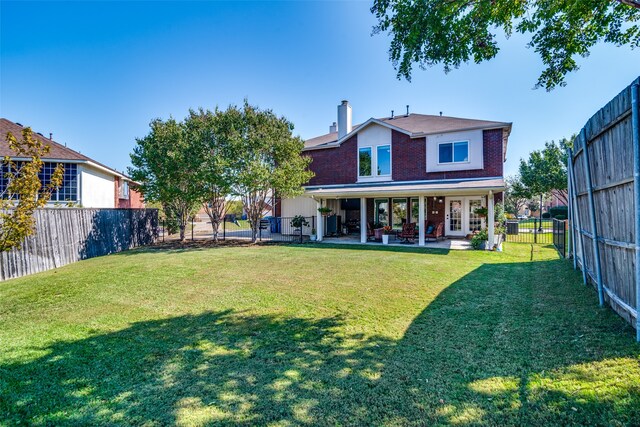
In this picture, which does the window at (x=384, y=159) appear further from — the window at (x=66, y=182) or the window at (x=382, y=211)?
the window at (x=66, y=182)

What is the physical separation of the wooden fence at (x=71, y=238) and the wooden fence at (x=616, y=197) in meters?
14.5

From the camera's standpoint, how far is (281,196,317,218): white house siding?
66.6 feet

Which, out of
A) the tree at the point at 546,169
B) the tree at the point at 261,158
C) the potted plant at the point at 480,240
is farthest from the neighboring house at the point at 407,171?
the tree at the point at 546,169

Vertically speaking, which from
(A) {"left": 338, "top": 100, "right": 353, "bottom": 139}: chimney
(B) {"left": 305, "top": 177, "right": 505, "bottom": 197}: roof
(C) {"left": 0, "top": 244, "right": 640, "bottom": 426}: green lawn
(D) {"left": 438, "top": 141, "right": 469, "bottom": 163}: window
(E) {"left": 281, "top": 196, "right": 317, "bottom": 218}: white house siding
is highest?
(A) {"left": 338, "top": 100, "right": 353, "bottom": 139}: chimney

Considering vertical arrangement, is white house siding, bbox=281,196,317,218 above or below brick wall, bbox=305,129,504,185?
below

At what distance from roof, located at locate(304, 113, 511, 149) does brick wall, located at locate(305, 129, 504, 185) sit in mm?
399

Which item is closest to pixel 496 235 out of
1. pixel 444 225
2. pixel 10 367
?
pixel 444 225

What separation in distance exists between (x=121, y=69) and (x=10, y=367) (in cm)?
1578

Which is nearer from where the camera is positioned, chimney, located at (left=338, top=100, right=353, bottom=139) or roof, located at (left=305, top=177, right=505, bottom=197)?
roof, located at (left=305, top=177, right=505, bottom=197)

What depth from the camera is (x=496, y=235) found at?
671 inches

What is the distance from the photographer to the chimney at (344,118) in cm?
2102

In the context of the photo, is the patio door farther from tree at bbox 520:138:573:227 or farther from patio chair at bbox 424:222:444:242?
tree at bbox 520:138:573:227

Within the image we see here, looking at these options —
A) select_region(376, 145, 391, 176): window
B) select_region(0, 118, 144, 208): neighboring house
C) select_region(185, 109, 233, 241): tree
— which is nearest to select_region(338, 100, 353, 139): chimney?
select_region(376, 145, 391, 176): window

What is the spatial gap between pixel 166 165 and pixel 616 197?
18.2 metres
